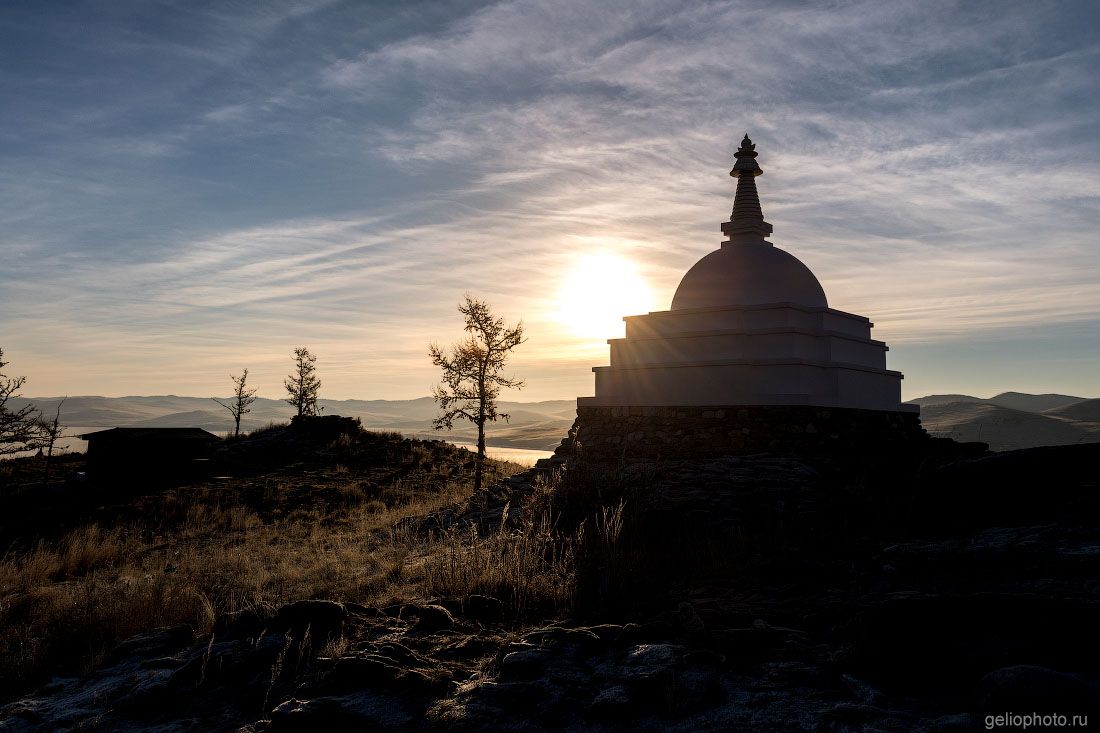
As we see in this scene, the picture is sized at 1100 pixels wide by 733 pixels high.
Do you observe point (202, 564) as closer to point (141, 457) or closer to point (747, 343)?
point (747, 343)

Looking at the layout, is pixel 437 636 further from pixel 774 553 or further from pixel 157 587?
pixel 157 587

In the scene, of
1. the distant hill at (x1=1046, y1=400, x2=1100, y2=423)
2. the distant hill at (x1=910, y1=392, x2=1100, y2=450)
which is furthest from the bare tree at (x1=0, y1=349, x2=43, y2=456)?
the distant hill at (x1=1046, y1=400, x2=1100, y2=423)

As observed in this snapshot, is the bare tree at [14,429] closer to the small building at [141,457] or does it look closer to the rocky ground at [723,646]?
the small building at [141,457]

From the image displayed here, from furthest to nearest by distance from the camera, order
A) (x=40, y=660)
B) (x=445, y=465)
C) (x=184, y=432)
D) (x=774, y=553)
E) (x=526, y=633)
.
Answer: (x=445, y=465) → (x=184, y=432) → (x=774, y=553) → (x=40, y=660) → (x=526, y=633)

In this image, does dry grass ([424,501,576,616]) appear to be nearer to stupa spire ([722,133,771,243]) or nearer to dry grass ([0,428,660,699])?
dry grass ([0,428,660,699])

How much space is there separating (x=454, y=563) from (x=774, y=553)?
392cm

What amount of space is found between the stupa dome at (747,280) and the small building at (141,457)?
1804 cm

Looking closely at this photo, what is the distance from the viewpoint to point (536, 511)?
12.1 meters

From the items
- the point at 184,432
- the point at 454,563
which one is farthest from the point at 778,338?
the point at 184,432

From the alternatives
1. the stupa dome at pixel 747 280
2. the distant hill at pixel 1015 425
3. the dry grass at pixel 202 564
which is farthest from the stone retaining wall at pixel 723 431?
the distant hill at pixel 1015 425

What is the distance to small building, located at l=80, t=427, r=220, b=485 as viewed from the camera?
23.4 metres

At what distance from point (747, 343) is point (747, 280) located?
2.26 metres

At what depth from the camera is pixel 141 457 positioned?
2364cm

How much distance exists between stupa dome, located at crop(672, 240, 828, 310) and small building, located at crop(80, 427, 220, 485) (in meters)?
18.0
